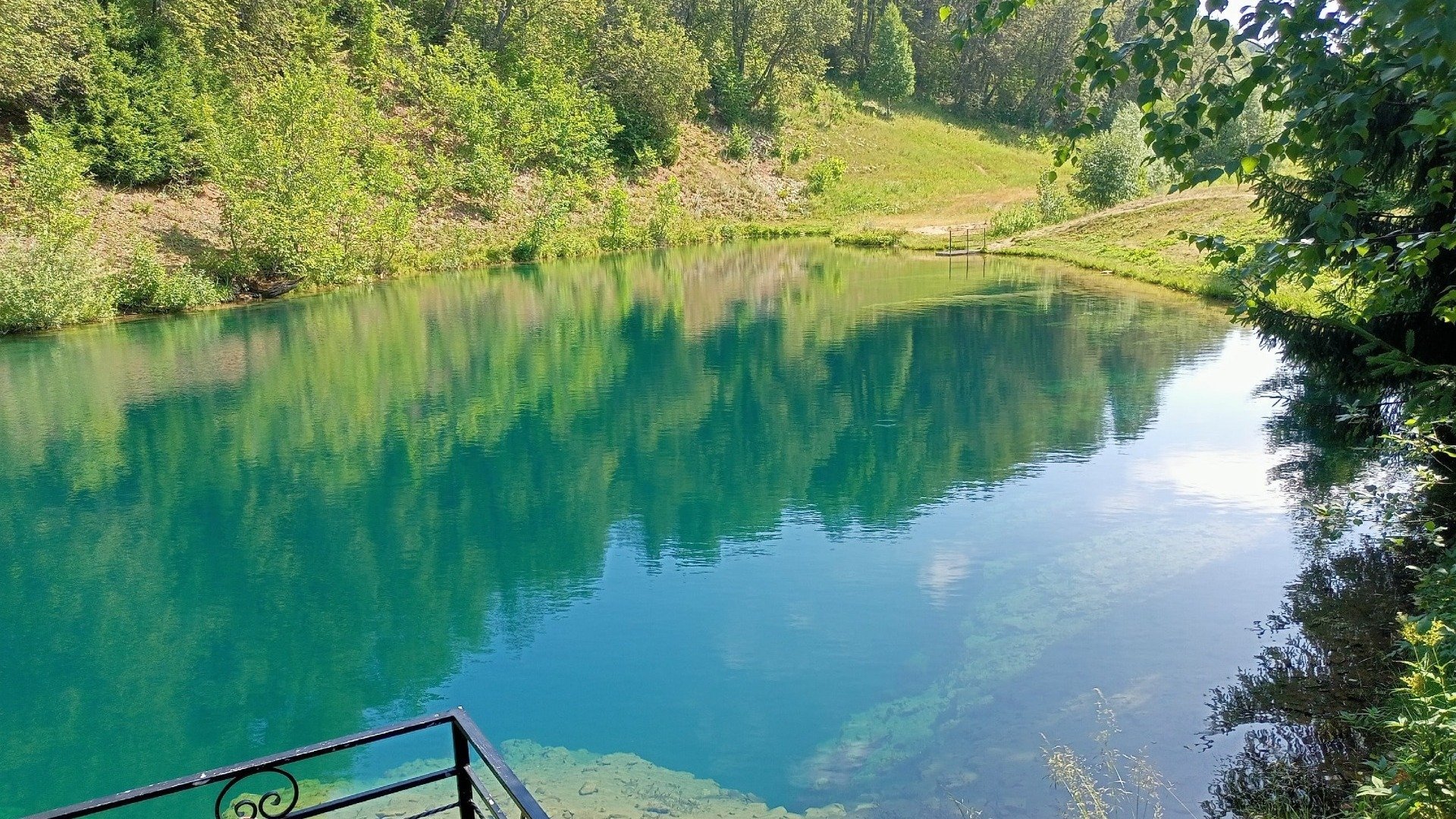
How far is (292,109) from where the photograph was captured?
109 ft

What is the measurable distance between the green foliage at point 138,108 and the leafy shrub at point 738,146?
3253 centimetres

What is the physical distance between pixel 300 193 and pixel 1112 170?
33.8 meters

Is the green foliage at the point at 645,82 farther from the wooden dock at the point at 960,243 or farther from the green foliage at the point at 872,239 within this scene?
the wooden dock at the point at 960,243

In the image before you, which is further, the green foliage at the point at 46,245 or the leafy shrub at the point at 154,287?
the leafy shrub at the point at 154,287

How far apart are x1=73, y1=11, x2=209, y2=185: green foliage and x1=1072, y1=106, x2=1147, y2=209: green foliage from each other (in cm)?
3650

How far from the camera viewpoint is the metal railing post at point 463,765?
2.99 metres

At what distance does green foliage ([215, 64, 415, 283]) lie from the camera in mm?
31375

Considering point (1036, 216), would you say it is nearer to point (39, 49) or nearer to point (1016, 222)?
point (1016, 222)

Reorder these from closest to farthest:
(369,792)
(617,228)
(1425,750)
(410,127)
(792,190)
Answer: (369,792)
(1425,750)
(410,127)
(617,228)
(792,190)

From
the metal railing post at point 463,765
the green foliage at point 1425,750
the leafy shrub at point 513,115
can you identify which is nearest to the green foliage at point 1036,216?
the leafy shrub at point 513,115

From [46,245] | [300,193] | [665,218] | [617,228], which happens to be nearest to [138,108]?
[300,193]


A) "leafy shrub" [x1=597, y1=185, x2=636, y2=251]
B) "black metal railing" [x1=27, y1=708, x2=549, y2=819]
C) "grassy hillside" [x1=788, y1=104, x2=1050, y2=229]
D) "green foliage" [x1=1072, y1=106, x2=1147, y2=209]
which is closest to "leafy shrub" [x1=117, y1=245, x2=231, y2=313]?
"leafy shrub" [x1=597, y1=185, x2=636, y2=251]

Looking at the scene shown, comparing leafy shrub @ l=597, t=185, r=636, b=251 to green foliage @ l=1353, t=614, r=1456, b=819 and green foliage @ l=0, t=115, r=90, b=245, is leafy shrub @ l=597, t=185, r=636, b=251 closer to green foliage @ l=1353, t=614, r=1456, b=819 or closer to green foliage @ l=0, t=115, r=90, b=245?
green foliage @ l=0, t=115, r=90, b=245

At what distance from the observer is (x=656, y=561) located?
35.5 ft
